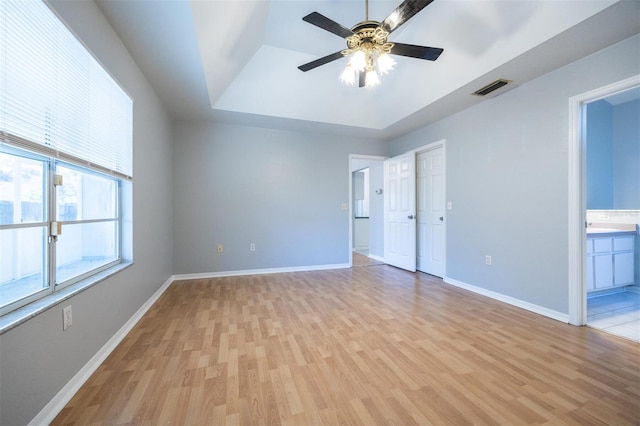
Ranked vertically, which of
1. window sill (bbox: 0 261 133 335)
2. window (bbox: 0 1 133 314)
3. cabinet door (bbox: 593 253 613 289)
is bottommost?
cabinet door (bbox: 593 253 613 289)

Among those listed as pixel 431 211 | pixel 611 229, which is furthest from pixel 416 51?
pixel 611 229

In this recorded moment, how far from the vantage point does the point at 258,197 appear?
4.40 m

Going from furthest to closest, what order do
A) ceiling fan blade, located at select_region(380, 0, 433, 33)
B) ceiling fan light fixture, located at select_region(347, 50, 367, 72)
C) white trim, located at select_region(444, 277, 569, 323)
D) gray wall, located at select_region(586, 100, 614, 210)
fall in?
gray wall, located at select_region(586, 100, 614, 210) → white trim, located at select_region(444, 277, 569, 323) → ceiling fan light fixture, located at select_region(347, 50, 367, 72) → ceiling fan blade, located at select_region(380, 0, 433, 33)

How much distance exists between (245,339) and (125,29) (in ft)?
8.83

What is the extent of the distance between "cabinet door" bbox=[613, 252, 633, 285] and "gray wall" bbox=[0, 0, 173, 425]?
17.9ft

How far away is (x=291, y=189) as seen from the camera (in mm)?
4574

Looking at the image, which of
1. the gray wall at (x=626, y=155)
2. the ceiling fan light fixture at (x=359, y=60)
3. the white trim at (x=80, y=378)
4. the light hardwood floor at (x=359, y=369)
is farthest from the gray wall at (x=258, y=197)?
the gray wall at (x=626, y=155)

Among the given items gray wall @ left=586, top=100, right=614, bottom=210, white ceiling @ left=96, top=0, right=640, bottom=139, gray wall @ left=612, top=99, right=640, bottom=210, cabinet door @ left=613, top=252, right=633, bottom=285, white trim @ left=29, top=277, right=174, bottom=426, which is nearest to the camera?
white trim @ left=29, top=277, right=174, bottom=426

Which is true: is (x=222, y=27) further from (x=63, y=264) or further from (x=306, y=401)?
(x=306, y=401)

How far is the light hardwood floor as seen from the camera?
1.34m

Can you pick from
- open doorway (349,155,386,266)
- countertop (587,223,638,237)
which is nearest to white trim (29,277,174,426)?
open doorway (349,155,386,266)

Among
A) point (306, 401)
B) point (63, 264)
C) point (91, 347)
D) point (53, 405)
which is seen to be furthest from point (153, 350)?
point (306, 401)

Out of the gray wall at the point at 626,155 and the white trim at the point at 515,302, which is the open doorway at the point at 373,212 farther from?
the gray wall at the point at 626,155

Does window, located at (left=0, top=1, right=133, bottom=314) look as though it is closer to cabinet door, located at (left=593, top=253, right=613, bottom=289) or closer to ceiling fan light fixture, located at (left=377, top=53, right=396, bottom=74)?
ceiling fan light fixture, located at (left=377, top=53, right=396, bottom=74)
